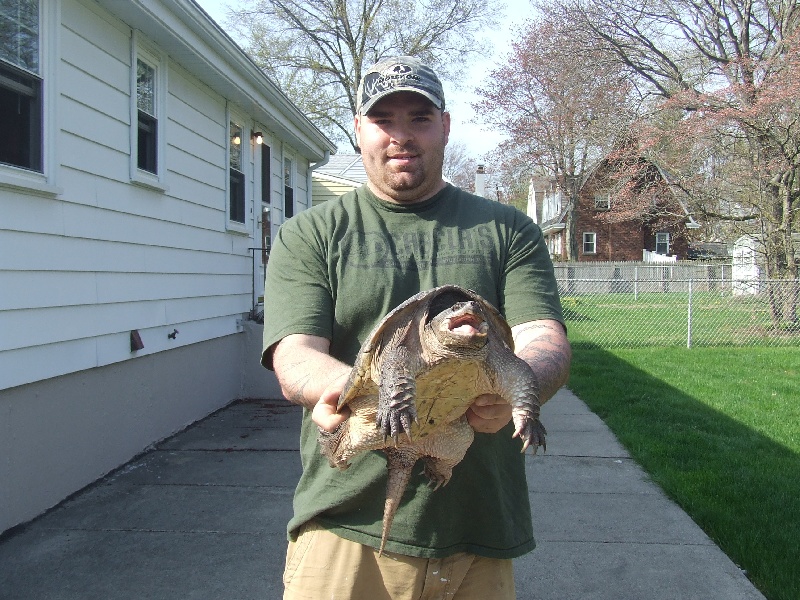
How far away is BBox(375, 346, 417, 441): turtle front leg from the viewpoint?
1.58 m

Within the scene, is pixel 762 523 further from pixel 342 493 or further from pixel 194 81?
pixel 194 81

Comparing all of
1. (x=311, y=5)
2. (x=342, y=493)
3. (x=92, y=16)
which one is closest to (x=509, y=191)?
(x=311, y=5)

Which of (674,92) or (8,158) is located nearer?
(8,158)

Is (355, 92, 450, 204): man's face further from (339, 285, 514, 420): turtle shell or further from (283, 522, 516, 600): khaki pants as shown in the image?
(283, 522, 516, 600): khaki pants

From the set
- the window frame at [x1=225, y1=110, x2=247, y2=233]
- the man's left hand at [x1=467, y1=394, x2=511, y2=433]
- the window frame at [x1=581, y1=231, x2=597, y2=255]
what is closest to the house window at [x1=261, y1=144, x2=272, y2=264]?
the window frame at [x1=225, y1=110, x2=247, y2=233]

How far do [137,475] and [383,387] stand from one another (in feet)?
15.5

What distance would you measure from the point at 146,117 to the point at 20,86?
198cm

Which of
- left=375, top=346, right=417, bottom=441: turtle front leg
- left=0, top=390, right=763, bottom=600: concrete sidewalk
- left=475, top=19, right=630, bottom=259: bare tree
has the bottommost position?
left=0, top=390, right=763, bottom=600: concrete sidewalk

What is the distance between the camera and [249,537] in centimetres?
442

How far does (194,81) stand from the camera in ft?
25.1

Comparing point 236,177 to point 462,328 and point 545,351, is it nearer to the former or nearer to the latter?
point 545,351

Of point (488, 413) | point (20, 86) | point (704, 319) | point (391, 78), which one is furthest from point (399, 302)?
point (704, 319)

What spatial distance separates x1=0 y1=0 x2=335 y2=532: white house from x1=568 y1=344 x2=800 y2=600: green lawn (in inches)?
176

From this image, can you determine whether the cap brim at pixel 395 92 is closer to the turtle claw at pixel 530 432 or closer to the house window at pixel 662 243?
the turtle claw at pixel 530 432
